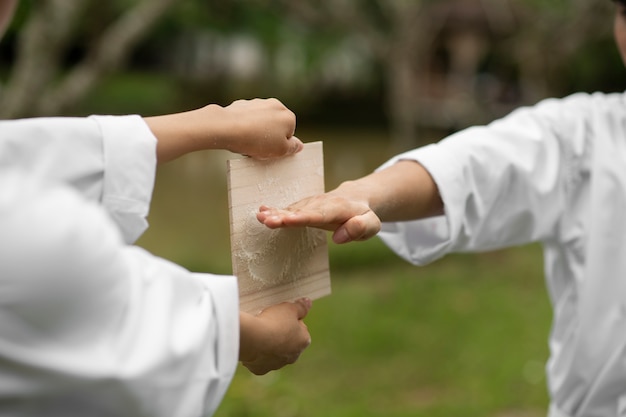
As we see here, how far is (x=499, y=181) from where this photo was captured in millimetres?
1854

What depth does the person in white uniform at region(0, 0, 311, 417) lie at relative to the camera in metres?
0.98

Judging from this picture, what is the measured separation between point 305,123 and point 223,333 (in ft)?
59.4

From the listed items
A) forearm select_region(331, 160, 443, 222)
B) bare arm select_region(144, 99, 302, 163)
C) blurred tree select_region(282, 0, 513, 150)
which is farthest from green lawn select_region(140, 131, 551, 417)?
bare arm select_region(144, 99, 302, 163)

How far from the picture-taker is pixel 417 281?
21.3 feet

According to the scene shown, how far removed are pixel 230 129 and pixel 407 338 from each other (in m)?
4.15

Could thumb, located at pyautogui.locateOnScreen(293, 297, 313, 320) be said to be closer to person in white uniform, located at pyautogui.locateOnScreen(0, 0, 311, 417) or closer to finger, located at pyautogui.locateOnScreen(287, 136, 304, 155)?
person in white uniform, located at pyautogui.locateOnScreen(0, 0, 311, 417)

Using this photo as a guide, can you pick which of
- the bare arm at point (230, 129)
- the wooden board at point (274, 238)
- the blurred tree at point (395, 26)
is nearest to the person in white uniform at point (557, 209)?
the wooden board at point (274, 238)

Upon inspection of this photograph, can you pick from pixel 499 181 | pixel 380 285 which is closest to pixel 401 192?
pixel 499 181

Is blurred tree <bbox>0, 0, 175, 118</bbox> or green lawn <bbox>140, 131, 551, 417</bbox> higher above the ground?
blurred tree <bbox>0, 0, 175, 118</bbox>

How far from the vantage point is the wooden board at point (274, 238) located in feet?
4.49

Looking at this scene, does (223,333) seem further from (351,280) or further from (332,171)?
(332,171)

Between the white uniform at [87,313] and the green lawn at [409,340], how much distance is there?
2.55 m

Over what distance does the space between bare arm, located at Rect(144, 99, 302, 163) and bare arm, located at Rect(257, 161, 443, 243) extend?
0.40 feet

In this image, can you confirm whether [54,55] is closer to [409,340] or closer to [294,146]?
[409,340]
